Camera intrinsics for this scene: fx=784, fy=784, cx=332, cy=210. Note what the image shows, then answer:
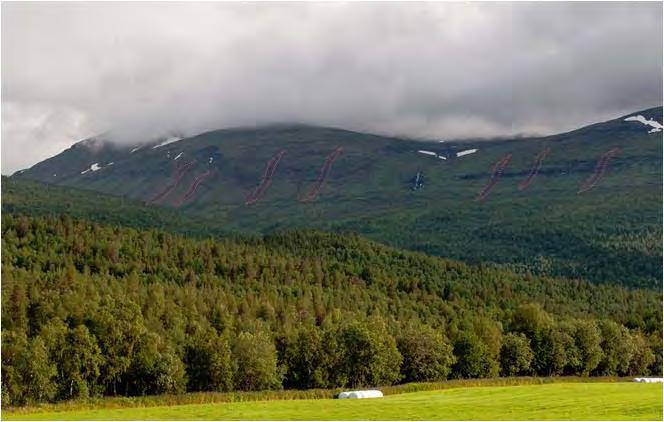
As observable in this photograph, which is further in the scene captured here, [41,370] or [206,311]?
[206,311]

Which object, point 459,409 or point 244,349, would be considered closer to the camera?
point 459,409

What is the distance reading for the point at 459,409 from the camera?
72188mm

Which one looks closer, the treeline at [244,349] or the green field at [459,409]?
the green field at [459,409]

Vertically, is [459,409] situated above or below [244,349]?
above

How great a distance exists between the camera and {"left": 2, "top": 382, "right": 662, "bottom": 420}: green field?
62.9 m

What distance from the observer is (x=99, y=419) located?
72.6 metres

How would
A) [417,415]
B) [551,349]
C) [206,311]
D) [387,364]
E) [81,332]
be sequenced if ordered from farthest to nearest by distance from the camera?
[206,311]
[551,349]
[387,364]
[81,332]
[417,415]

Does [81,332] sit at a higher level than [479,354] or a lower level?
higher

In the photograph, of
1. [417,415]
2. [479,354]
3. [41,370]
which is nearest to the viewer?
[417,415]

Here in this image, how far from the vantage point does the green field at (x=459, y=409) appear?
62.9 metres

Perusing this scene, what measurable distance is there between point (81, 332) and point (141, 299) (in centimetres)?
6321

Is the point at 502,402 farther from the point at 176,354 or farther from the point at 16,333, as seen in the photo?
the point at 16,333

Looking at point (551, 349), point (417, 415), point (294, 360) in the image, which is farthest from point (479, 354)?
point (417, 415)

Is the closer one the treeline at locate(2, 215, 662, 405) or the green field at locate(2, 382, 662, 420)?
the green field at locate(2, 382, 662, 420)
